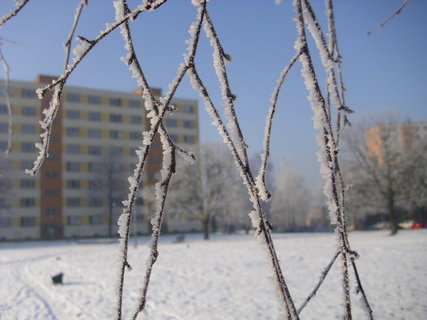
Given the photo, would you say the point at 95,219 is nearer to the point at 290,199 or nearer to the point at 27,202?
the point at 27,202

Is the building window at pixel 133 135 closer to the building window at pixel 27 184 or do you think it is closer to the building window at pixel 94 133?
the building window at pixel 94 133

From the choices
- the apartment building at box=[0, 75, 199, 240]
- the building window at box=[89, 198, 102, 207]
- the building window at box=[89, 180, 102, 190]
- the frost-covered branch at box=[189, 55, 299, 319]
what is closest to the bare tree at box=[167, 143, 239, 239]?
the apartment building at box=[0, 75, 199, 240]

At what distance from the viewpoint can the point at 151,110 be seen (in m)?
0.72

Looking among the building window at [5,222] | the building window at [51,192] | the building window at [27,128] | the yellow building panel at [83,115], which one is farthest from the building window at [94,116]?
the building window at [5,222]

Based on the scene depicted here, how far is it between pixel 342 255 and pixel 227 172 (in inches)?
1215

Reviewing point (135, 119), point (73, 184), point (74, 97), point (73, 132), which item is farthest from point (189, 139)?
point (73, 184)

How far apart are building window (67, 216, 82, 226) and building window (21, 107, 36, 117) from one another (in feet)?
34.3

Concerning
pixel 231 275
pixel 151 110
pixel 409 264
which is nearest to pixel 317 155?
pixel 151 110

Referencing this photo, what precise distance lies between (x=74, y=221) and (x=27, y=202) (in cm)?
464

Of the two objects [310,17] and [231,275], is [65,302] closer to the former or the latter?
[231,275]

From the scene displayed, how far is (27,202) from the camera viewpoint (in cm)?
3906

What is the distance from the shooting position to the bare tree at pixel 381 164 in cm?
2180

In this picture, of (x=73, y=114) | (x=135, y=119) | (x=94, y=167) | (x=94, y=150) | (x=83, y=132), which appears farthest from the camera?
(x=135, y=119)

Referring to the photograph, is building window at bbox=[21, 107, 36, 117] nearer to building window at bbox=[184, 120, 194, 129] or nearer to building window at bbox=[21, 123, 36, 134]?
building window at bbox=[21, 123, 36, 134]
